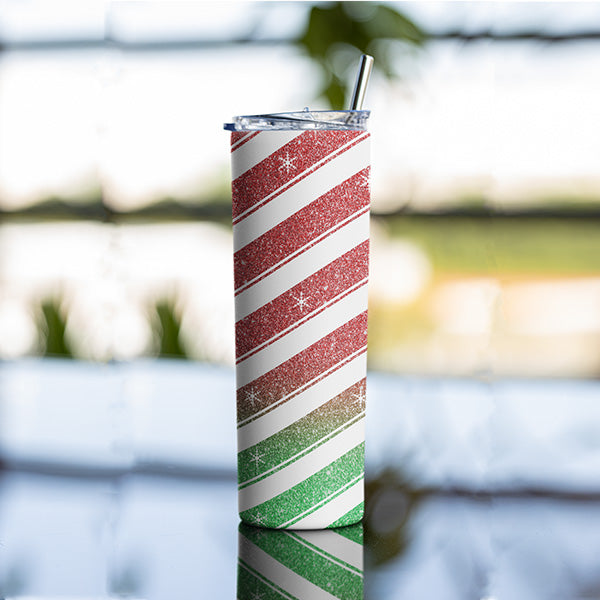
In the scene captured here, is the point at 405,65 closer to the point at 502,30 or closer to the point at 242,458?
the point at 502,30

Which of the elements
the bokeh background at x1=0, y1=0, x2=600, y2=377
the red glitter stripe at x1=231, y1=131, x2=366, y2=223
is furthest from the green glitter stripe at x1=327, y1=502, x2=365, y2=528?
the bokeh background at x1=0, y1=0, x2=600, y2=377

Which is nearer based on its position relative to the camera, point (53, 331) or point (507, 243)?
point (507, 243)

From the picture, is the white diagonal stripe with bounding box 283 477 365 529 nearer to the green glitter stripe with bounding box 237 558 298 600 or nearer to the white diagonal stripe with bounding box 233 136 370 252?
the green glitter stripe with bounding box 237 558 298 600

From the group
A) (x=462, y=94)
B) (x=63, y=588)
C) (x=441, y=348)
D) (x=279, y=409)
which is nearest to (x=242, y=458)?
(x=279, y=409)

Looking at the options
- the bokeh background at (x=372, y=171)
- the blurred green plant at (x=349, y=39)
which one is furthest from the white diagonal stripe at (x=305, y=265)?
the blurred green plant at (x=349, y=39)

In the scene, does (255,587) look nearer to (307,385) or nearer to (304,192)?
(307,385)

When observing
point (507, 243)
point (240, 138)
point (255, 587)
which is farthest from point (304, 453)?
point (507, 243)

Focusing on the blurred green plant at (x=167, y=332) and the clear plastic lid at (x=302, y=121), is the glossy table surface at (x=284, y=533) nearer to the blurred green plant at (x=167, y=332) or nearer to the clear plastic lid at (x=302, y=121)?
the clear plastic lid at (x=302, y=121)
